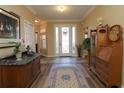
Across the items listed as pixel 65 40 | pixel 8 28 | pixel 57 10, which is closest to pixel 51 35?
pixel 65 40

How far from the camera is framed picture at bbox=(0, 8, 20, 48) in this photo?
3.42m

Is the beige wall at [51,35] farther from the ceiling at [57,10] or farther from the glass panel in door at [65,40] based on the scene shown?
the ceiling at [57,10]

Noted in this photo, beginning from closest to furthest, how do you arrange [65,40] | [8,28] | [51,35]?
[8,28]
[51,35]
[65,40]

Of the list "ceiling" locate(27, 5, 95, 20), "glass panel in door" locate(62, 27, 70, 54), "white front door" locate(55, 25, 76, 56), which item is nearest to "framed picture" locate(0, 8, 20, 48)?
"ceiling" locate(27, 5, 95, 20)

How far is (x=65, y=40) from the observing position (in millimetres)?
10656

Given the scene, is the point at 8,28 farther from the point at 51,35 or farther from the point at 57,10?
the point at 51,35

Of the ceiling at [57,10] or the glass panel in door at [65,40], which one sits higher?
the ceiling at [57,10]

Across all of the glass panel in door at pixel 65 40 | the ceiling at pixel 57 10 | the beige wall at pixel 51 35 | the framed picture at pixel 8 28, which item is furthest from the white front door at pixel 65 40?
the framed picture at pixel 8 28

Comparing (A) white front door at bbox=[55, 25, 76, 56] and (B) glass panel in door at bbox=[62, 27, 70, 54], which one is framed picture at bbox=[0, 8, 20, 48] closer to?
(A) white front door at bbox=[55, 25, 76, 56]

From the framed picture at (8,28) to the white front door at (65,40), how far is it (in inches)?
242

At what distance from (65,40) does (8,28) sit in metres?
7.05

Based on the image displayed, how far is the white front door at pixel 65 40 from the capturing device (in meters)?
10.6

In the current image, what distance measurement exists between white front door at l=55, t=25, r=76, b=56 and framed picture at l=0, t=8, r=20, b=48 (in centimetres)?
615
